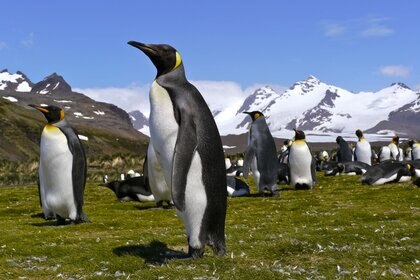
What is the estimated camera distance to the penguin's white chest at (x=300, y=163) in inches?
728

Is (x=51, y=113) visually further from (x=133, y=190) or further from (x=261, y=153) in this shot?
(x=261, y=153)

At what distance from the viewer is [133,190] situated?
1717 centimetres

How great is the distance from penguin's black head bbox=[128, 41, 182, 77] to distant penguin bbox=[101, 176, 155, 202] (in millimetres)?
9705

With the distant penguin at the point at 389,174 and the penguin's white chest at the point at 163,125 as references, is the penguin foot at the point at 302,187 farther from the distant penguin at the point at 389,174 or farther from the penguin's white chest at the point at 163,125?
the penguin's white chest at the point at 163,125

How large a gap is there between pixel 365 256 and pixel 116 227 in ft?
19.4

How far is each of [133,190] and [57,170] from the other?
19.5 ft

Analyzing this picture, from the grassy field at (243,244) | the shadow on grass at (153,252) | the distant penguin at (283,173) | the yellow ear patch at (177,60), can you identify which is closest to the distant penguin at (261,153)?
the grassy field at (243,244)

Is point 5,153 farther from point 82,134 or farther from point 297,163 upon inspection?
point 297,163

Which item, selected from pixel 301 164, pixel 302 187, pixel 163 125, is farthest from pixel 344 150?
pixel 163 125

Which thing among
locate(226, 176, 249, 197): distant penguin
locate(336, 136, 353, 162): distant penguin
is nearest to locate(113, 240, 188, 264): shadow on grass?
locate(226, 176, 249, 197): distant penguin

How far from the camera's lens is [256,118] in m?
17.1

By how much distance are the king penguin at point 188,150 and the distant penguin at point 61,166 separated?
446 centimetres

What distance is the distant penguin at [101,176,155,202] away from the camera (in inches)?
669

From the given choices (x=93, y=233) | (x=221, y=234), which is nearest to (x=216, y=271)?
(x=221, y=234)
